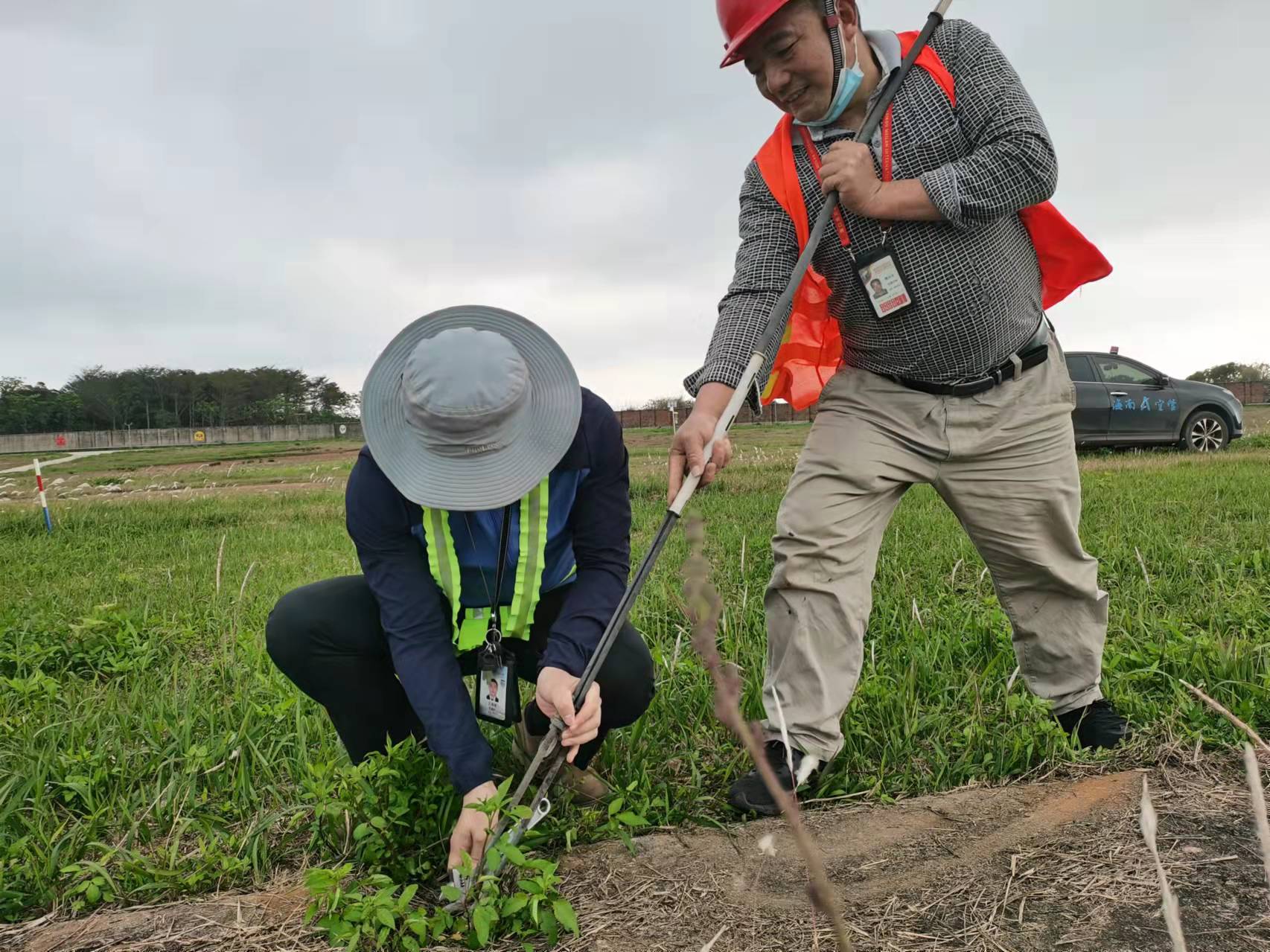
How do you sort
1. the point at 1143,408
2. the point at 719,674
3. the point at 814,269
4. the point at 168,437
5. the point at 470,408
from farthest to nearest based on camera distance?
the point at 168,437, the point at 1143,408, the point at 814,269, the point at 470,408, the point at 719,674

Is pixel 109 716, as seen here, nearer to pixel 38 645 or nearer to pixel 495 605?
pixel 38 645

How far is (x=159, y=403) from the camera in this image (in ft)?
259

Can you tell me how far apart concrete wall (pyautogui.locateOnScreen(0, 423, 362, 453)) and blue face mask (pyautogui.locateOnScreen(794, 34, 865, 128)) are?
198ft

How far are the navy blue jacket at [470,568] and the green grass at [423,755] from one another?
190 millimetres

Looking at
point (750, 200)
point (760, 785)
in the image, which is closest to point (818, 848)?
point (760, 785)

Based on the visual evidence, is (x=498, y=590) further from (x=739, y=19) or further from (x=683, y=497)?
(x=739, y=19)

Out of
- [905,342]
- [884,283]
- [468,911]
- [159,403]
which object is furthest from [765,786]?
[159,403]

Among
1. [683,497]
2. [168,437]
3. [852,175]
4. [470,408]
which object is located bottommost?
[683,497]

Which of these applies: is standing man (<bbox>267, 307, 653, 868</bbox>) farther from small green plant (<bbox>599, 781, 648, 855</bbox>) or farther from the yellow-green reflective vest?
small green plant (<bbox>599, 781, 648, 855</bbox>)

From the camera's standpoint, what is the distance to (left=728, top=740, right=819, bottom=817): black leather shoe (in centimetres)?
243

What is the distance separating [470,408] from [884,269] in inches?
50.3

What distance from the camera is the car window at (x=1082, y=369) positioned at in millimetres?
11609

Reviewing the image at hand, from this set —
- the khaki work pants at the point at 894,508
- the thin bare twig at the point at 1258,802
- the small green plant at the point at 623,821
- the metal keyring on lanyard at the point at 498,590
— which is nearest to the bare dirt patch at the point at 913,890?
the small green plant at the point at 623,821

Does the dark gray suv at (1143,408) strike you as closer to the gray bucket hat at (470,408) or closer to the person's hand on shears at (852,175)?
the person's hand on shears at (852,175)
